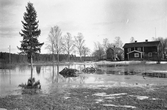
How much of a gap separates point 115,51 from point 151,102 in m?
64.1

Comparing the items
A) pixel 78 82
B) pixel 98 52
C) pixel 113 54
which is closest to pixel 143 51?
pixel 113 54

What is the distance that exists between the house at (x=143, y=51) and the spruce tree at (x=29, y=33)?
34999mm

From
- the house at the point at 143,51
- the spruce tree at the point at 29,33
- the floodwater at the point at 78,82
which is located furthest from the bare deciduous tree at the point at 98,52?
the floodwater at the point at 78,82

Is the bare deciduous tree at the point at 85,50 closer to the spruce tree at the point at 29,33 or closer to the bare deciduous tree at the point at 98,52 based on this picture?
the bare deciduous tree at the point at 98,52

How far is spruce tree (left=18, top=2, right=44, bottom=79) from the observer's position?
3700cm

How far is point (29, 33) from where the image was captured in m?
37.2

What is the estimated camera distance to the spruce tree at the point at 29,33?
121 feet

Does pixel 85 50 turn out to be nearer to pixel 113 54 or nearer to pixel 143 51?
pixel 113 54

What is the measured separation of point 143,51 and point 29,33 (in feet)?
127

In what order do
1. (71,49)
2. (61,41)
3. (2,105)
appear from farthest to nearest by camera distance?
(71,49) < (61,41) < (2,105)

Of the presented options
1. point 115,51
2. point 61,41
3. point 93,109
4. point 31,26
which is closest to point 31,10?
point 31,26

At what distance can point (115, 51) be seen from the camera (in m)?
70.1

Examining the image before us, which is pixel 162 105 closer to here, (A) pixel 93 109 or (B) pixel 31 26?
(A) pixel 93 109

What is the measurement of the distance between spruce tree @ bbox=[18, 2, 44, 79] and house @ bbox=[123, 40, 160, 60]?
115ft
